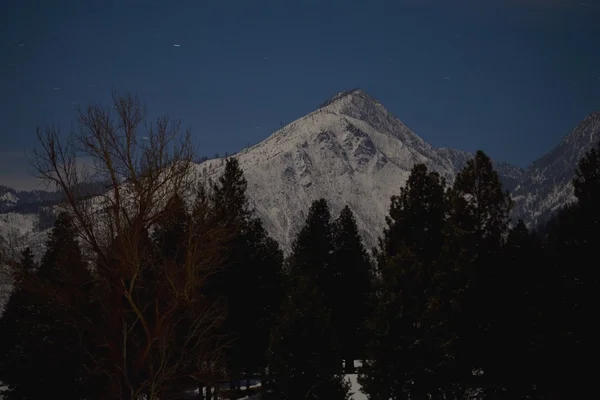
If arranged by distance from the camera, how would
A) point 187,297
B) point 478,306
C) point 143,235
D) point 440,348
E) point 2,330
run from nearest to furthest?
point 187,297
point 143,235
point 440,348
point 478,306
point 2,330

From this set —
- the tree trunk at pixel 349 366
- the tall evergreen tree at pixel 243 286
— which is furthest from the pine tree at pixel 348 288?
the tall evergreen tree at pixel 243 286

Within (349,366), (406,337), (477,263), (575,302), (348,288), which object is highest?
(348,288)

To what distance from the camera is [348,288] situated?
39781mm

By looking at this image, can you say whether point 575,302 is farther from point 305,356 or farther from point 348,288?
point 348,288

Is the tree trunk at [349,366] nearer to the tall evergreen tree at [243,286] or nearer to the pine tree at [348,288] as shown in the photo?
the pine tree at [348,288]

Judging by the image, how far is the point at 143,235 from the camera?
15523mm

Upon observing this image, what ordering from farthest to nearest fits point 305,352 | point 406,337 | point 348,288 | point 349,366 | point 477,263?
point 348,288, point 349,366, point 477,263, point 305,352, point 406,337

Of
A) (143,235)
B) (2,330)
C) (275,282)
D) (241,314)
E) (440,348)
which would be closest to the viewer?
(143,235)

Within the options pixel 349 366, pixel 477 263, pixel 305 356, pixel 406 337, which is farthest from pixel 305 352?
pixel 349 366

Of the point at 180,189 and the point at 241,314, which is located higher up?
the point at 180,189

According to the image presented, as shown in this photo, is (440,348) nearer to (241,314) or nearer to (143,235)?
(143,235)

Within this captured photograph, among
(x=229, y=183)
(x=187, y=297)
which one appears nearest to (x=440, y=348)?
(x=187, y=297)

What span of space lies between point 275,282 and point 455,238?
54.6ft

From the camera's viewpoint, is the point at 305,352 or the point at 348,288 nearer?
the point at 305,352
